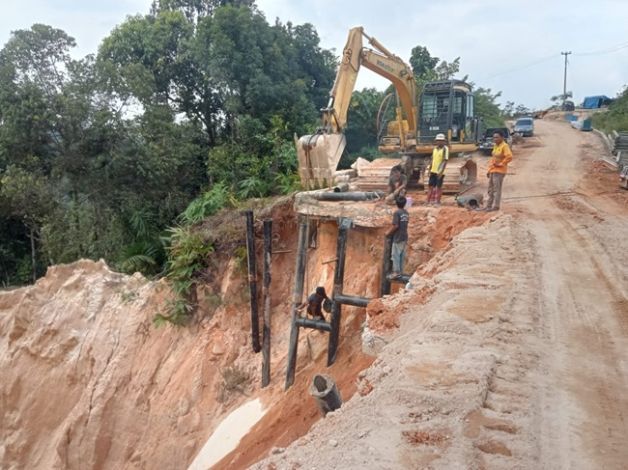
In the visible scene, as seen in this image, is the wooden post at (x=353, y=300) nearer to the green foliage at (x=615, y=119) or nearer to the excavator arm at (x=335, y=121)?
the excavator arm at (x=335, y=121)

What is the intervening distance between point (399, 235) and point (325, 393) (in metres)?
4.37

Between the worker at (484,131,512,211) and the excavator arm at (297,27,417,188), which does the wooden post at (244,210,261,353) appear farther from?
the worker at (484,131,512,211)

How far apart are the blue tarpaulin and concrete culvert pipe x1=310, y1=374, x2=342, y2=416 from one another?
50364 mm

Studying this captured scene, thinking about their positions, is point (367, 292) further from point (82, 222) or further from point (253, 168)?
point (82, 222)

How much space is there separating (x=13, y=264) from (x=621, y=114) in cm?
3309

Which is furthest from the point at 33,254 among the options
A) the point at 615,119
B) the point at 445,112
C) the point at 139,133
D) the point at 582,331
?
the point at 615,119

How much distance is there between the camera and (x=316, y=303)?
410 inches

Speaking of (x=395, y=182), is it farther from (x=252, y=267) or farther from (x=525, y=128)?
(x=525, y=128)

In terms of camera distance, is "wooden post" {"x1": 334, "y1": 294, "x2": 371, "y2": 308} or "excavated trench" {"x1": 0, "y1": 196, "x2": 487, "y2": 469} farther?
"excavated trench" {"x1": 0, "y1": 196, "x2": 487, "y2": 469}

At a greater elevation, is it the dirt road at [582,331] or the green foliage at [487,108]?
the green foliage at [487,108]

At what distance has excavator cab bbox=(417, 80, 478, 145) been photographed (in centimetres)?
1516

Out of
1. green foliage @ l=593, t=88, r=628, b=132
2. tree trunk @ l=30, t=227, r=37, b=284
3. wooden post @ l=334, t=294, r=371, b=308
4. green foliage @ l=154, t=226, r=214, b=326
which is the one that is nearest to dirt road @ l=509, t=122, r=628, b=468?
wooden post @ l=334, t=294, r=371, b=308

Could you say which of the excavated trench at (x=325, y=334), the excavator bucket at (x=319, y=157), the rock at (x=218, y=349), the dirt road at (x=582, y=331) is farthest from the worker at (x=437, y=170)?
the rock at (x=218, y=349)

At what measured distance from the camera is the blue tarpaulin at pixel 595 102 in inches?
1898
